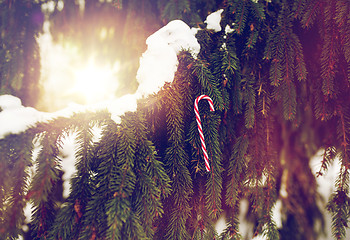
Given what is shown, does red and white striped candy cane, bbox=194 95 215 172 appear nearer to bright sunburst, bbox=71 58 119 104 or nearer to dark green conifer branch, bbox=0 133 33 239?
dark green conifer branch, bbox=0 133 33 239

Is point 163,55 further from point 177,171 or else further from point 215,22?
point 177,171

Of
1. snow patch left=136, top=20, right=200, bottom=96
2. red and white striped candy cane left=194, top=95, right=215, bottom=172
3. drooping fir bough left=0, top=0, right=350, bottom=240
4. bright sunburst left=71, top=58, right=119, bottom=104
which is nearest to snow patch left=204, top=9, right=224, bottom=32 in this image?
drooping fir bough left=0, top=0, right=350, bottom=240

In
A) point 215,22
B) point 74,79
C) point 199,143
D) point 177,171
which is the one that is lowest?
point 177,171

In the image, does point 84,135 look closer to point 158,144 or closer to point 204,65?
point 158,144

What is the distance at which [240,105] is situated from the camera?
1.05 meters

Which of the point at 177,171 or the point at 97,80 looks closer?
the point at 177,171

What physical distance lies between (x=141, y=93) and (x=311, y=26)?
3.32 feet

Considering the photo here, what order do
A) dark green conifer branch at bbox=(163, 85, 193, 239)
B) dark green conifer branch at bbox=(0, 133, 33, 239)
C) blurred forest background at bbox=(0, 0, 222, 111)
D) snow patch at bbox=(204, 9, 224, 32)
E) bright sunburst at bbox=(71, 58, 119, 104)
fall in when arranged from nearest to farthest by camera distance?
dark green conifer branch at bbox=(0, 133, 33, 239) < dark green conifer branch at bbox=(163, 85, 193, 239) < snow patch at bbox=(204, 9, 224, 32) < blurred forest background at bbox=(0, 0, 222, 111) < bright sunburst at bbox=(71, 58, 119, 104)

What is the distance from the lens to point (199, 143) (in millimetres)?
917

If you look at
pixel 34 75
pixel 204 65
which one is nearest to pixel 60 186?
pixel 34 75

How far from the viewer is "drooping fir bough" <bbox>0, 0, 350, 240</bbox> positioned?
0.73m

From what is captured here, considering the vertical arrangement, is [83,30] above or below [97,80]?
above

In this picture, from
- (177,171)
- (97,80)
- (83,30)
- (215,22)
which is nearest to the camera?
(177,171)

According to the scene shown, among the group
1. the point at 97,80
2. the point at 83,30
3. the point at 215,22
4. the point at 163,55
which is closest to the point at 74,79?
the point at 97,80
